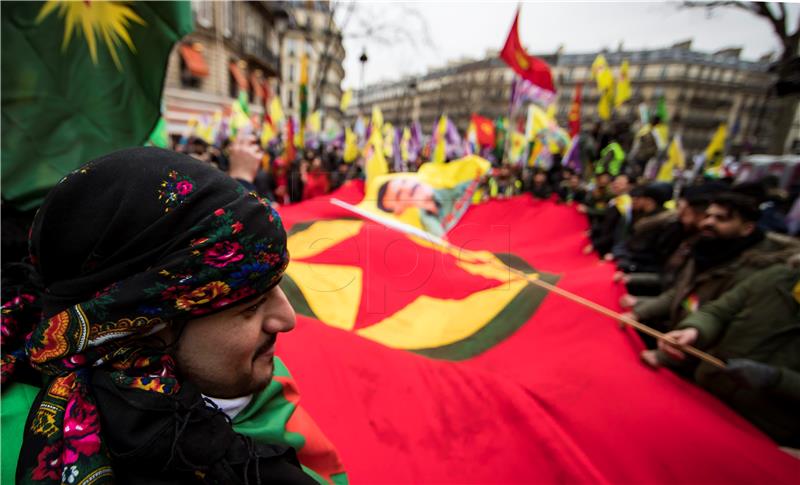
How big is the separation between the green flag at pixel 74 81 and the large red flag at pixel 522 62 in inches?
231

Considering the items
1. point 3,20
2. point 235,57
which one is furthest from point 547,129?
point 235,57

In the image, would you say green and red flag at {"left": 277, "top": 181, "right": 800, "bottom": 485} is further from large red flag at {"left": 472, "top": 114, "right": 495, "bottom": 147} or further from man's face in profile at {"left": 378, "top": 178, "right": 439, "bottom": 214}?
large red flag at {"left": 472, "top": 114, "right": 495, "bottom": 147}

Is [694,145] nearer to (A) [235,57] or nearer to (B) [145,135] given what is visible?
(A) [235,57]

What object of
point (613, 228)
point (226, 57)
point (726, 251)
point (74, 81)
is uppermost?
point (226, 57)

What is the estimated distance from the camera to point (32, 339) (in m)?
0.71

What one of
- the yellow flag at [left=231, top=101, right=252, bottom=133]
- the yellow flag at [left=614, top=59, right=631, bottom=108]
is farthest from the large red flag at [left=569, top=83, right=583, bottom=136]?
the yellow flag at [left=231, top=101, right=252, bottom=133]

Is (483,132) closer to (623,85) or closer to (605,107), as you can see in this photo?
(605,107)

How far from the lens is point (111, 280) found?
686 millimetres

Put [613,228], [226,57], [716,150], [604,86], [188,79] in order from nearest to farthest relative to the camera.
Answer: [613,228] < [604,86] < [716,150] < [188,79] < [226,57]

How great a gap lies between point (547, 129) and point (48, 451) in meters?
11.6

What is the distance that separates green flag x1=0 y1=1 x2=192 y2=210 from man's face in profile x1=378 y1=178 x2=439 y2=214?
1.74 meters

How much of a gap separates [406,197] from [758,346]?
101 inches

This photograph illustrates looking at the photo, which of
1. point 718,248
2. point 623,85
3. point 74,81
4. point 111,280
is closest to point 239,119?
point 74,81

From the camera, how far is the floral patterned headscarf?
67cm
